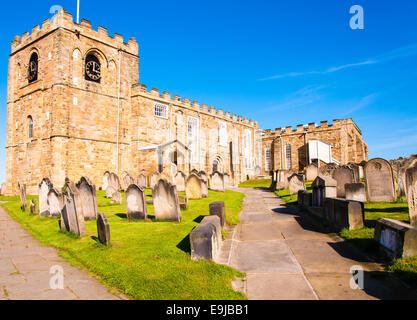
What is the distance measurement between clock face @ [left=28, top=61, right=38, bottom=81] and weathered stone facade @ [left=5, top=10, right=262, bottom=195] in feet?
2.07

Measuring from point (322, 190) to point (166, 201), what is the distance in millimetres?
5073

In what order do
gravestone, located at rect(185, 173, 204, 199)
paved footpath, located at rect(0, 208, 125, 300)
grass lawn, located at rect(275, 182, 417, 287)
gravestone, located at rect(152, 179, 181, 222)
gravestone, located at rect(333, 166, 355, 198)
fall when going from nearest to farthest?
paved footpath, located at rect(0, 208, 125, 300) → grass lawn, located at rect(275, 182, 417, 287) → gravestone, located at rect(152, 179, 181, 222) → gravestone, located at rect(333, 166, 355, 198) → gravestone, located at rect(185, 173, 204, 199)

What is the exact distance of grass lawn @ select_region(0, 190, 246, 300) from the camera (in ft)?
11.7

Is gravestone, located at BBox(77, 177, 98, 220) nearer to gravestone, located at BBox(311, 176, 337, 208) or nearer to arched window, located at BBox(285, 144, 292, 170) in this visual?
gravestone, located at BBox(311, 176, 337, 208)

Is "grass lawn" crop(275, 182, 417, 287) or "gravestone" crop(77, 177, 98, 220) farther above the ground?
"gravestone" crop(77, 177, 98, 220)

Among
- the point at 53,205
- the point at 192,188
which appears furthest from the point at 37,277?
the point at 192,188

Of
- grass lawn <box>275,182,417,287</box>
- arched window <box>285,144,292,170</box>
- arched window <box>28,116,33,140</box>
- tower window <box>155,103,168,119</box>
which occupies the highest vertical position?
tower window <box>155,103,168,119</box>

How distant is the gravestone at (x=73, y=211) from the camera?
22.1ft

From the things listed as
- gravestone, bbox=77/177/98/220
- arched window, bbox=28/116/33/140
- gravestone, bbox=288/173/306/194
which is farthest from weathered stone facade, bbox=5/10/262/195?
gravestone, bbox=77/177/98/220

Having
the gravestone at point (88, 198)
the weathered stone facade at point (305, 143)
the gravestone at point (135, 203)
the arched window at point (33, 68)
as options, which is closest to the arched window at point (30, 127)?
the arched window at point (33, 68)

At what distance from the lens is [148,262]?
4.61 metres

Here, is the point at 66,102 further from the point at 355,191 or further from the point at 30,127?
the point at 355,191

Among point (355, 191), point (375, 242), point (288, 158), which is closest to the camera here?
point (375, 242)
